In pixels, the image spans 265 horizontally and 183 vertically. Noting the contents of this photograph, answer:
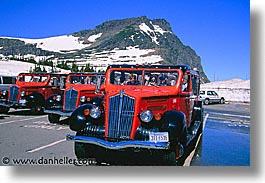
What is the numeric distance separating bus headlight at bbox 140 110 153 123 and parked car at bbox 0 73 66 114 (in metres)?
5.16

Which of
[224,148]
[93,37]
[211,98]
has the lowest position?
[224,148]

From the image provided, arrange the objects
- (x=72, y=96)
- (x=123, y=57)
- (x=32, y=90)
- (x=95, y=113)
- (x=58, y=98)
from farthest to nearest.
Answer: (x=32, y=90), (x=58, y=98), (x=72, y=96), (x=123, y=57), (x=95, y=113)

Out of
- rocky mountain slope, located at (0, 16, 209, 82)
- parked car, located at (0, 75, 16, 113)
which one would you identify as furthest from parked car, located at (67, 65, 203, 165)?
parked car, located at (0, 75, 16, 113)

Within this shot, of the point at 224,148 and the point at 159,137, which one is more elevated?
the point at 159,137

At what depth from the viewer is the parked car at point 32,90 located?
10.3 meters

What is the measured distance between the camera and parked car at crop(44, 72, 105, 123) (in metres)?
8.97

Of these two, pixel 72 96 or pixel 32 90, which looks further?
pixel 32 90

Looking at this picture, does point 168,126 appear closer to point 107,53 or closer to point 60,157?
point 60,157

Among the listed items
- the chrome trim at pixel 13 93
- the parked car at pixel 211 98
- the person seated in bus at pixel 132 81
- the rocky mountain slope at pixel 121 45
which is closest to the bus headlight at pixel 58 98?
the chrome trim at pixel 13 93

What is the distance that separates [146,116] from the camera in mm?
5051

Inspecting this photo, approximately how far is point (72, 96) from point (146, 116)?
436 centimetres

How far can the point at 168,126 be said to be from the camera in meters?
4.96

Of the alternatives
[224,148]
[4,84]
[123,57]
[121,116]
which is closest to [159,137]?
[121,116]

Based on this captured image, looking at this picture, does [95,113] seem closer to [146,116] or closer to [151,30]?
[146,116]
